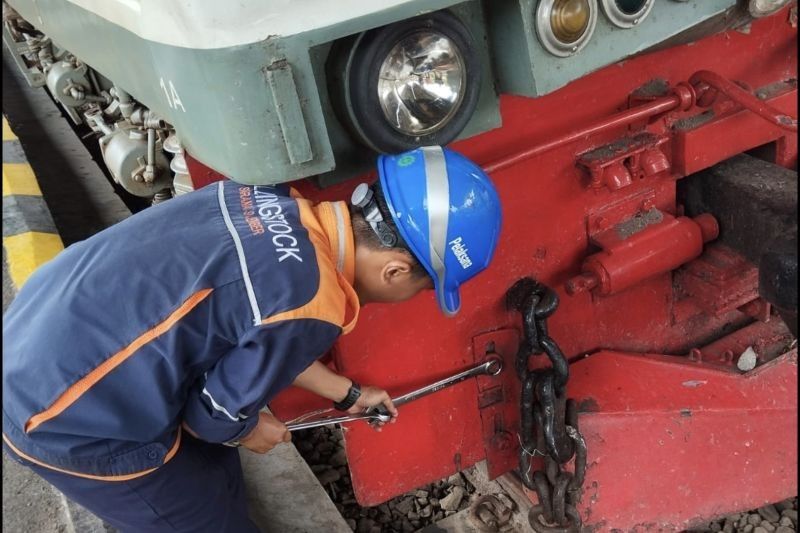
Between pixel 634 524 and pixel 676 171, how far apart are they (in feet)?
2.96

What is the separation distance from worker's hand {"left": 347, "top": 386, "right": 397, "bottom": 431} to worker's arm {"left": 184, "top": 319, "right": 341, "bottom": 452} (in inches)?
9.7

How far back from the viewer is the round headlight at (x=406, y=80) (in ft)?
4.26

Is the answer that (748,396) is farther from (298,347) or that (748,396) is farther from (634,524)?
(298,347)

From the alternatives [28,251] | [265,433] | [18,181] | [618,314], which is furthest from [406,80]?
[18,181]

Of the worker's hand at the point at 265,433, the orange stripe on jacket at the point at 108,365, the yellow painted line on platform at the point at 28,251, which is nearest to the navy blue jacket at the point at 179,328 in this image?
the orange stripe on jacket at the point at 108,365

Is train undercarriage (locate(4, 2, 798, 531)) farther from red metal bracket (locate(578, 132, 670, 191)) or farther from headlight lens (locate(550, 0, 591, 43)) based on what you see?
headlight lens (locate(550, 0, 591, 43))

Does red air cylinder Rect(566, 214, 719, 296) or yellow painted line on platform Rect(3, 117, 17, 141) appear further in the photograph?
yellow painted line on platform Rect(3, 117, 17, 141)

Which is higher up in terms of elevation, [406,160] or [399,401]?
[406,160]

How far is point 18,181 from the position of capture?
4402mm

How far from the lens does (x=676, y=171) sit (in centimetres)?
190

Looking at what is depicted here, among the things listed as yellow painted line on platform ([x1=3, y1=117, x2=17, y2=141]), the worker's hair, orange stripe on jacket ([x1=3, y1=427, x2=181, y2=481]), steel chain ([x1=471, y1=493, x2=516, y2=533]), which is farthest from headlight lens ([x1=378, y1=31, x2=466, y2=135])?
yellow painted line on platform ([x1=3, y1=117, x2=17, y2=141])

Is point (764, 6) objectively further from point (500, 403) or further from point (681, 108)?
point (500, 403)

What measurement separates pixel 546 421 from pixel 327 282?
662 mm

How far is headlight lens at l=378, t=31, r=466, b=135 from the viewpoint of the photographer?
132 cm
